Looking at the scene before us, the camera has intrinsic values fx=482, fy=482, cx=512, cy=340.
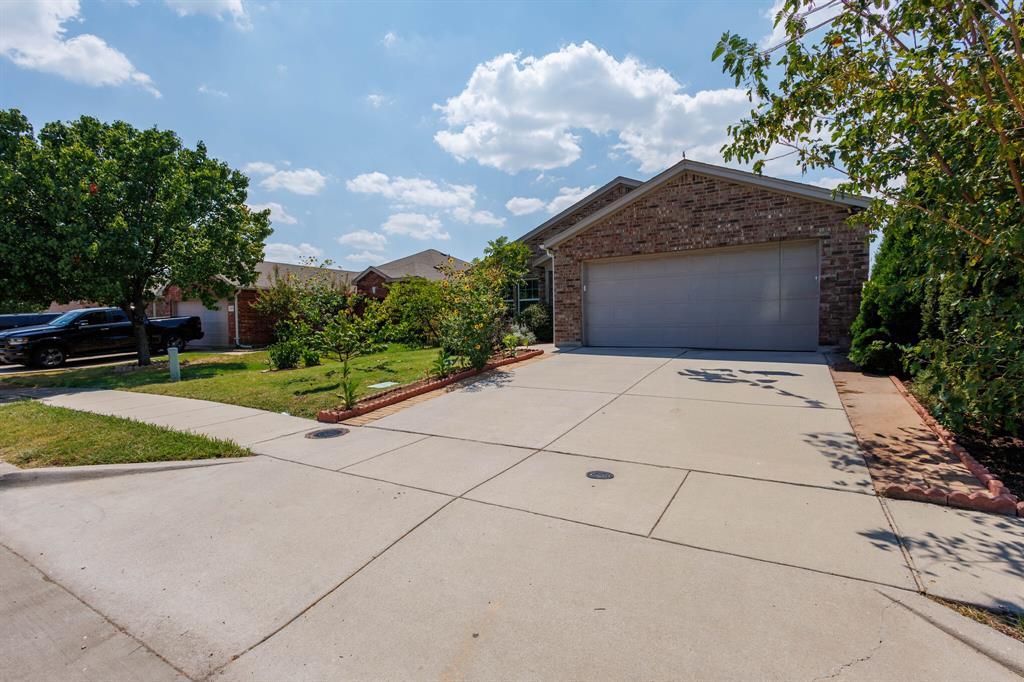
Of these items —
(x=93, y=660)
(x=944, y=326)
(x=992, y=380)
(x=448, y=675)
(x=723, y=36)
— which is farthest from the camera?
(x=944, y=326)

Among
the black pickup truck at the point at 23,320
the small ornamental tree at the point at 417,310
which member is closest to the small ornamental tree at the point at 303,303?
the small ornamental tree at the point at 417,310

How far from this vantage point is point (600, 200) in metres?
20.2

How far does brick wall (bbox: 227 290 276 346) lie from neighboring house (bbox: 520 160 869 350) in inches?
576

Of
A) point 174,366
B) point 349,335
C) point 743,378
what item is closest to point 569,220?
point 743,378

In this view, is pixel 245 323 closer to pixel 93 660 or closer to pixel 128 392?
pixel 128 392

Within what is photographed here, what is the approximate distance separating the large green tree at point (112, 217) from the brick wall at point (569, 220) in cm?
1050

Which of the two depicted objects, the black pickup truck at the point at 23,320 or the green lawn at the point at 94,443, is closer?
the green lawn at the point at 94,443

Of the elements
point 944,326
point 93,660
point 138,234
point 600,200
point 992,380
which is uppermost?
point 600,200

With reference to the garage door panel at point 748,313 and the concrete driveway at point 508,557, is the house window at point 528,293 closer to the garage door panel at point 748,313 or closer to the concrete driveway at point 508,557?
the garage door panel at point 748,313

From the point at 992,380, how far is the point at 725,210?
848 centimetres

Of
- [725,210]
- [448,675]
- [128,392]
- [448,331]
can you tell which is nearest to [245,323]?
[128,392]

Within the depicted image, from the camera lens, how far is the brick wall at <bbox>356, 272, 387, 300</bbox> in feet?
83.4

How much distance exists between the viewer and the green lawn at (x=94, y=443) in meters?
5.48

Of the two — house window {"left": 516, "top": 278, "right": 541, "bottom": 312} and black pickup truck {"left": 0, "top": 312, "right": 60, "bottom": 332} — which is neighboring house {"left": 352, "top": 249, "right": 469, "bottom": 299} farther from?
black pickup truck {"left": 0, "top": 312, "right": 60, "bottom": 332}
